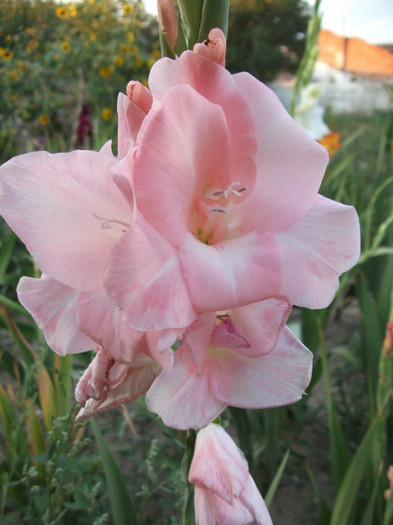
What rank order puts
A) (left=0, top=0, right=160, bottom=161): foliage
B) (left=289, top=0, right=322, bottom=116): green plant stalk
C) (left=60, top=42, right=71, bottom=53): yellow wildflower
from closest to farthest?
(left=289, top=0, right=322, bottom=116): green plant stalk < (left=0, top=0, right=160, bottom=161): foliage < (left=60, top=42, right=71, bottom=53): yellow wildflower

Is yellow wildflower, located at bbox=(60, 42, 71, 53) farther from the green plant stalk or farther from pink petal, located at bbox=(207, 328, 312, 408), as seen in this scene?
pink petal, located at bbox=(207, 328, 312, 408)

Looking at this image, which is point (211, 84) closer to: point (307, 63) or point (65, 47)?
point (307, 63)

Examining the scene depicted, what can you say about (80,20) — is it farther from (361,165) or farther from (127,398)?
(127,398)

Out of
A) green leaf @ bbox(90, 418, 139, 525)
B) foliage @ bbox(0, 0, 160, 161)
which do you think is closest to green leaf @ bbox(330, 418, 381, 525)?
green leaf @ bbox(90, 418, 139, 525)

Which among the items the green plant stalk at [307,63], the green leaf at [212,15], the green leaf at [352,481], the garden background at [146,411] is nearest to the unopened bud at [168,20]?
the green leaf at [212,15]

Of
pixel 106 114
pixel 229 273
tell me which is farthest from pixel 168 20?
pixel 106 114

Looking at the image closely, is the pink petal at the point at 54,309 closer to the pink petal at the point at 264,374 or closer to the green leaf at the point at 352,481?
the pink petal at the point at 264,374
